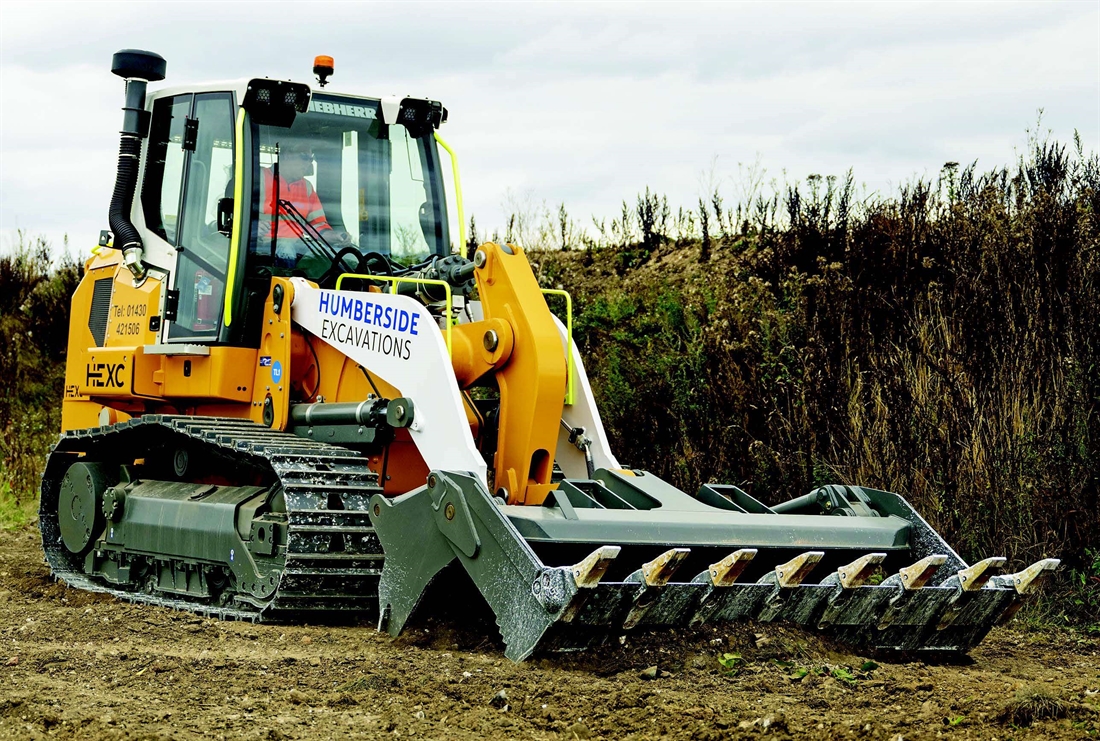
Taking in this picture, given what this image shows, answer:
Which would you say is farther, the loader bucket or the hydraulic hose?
the hydraulic hose

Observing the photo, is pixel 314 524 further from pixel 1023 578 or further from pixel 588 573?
pixel 1023 578

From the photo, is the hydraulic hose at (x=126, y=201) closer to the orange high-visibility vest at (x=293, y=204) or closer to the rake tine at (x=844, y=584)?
the orange high-visibility vest at (x=293, y=204)

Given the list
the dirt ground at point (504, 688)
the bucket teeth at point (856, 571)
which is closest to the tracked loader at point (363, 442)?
the bucket teeth at point (856, 571)

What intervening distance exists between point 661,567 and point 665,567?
2 centimetres

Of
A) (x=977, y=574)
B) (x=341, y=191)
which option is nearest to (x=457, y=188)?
(x=341, y=191)

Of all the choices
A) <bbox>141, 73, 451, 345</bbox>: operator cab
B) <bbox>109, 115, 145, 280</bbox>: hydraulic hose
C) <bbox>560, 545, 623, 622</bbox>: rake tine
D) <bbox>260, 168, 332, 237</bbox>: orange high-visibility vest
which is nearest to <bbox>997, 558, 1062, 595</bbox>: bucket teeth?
<bbox>560, 545, 623, 622</bbox>: rake tine

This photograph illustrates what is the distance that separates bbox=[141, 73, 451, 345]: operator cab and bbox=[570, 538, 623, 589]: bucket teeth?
12.2ft

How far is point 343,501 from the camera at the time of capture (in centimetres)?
717

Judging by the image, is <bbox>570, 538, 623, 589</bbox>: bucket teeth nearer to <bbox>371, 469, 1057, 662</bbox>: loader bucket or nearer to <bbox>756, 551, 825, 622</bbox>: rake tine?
<bbox>371, 469, 1057, 662</bbox>: loader bucket

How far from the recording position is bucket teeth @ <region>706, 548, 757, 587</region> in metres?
5.71

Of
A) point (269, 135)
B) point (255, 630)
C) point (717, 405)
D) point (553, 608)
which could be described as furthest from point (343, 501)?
point (717, 405)

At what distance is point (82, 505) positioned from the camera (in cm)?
925

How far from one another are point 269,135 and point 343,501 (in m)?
2.69

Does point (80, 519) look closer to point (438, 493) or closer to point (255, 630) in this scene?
point (255, 630)
